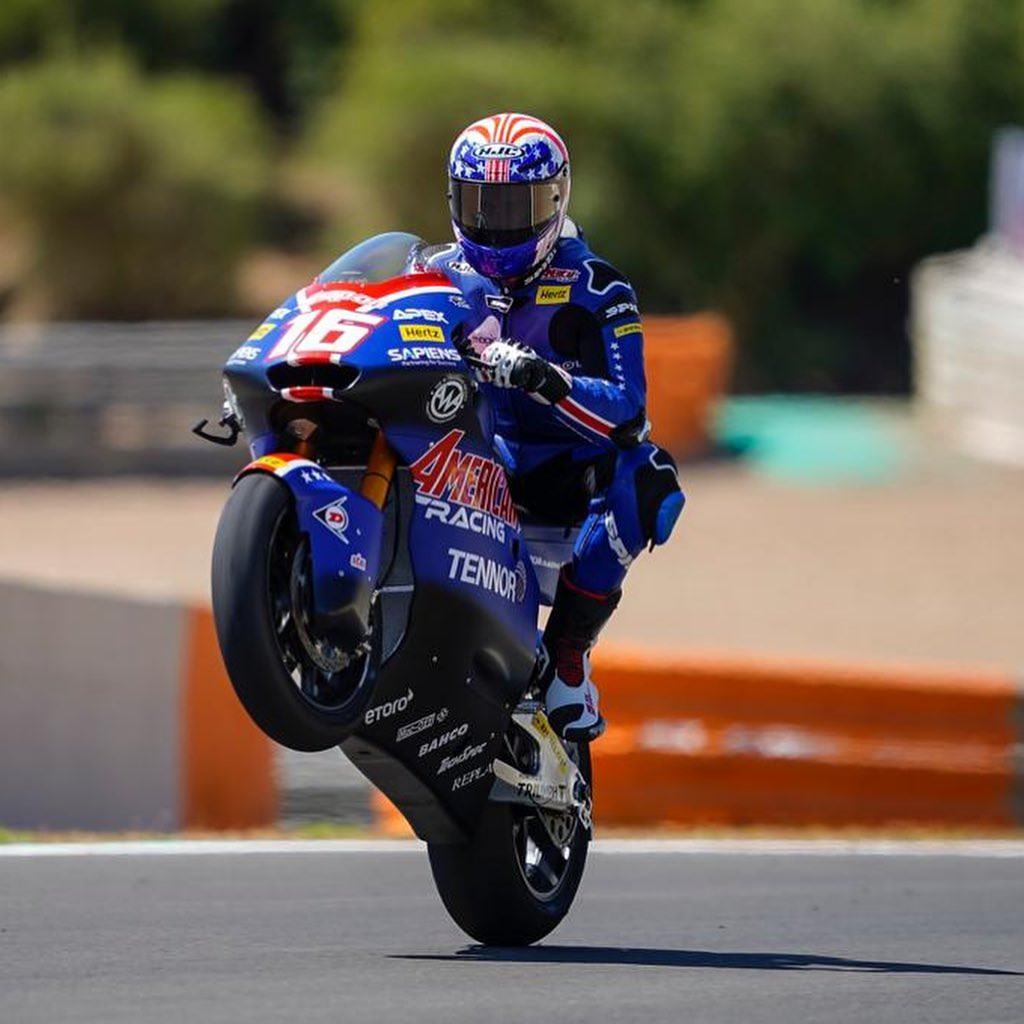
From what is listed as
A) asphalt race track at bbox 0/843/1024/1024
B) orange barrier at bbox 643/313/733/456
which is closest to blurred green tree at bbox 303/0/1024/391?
orange barrier at bbox 643/313/733/456

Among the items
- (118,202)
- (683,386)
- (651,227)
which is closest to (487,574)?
(683,386)

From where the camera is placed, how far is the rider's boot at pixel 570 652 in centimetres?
651

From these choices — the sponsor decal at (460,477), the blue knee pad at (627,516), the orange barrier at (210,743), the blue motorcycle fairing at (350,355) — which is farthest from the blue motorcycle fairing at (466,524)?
the orange barrier at (210,743)

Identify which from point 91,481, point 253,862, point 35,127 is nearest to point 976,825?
point 253,862

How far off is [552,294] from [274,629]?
1.33 metres

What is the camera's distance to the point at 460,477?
593 cm

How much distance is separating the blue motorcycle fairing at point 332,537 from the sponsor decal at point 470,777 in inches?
28.0

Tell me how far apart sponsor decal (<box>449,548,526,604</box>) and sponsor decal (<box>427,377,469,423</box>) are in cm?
31

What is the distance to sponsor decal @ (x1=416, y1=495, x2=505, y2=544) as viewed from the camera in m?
5.85

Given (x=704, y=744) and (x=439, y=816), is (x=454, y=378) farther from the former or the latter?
(x=704, y=744)

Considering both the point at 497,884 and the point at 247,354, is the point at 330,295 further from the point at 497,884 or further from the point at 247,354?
the point at 497,884

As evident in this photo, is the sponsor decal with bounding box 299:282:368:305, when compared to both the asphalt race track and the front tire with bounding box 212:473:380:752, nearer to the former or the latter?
the front tire with bounding box 212:473:380:752

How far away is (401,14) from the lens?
129 feet

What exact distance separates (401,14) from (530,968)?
113 ft
